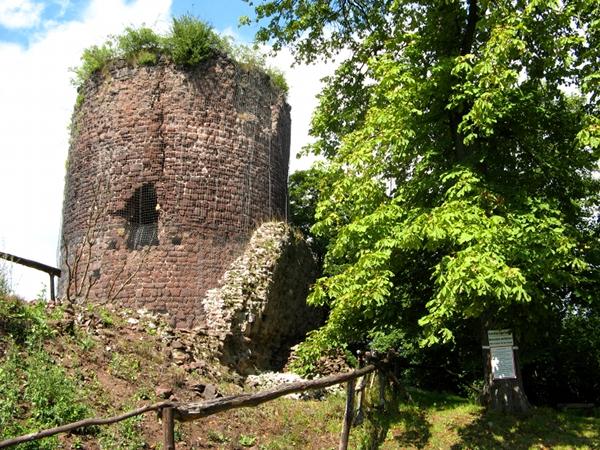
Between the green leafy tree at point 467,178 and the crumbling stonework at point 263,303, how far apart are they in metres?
3.54

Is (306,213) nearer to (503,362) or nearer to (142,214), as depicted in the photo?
(142,214)

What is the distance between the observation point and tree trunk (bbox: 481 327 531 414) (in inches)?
358

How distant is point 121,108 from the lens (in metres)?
14.4

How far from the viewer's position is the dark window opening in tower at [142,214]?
1354cm

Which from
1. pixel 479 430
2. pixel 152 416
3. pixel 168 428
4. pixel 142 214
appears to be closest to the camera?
pixel 168 428

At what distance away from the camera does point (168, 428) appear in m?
4.98

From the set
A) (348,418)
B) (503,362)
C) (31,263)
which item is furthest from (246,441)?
(31,263)

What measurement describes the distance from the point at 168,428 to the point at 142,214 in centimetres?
930

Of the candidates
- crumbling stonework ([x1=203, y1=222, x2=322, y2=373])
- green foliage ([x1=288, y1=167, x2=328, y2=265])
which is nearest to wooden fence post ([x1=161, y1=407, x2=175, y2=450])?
crumbling stonework ([x1=203, y1=222, x2=322, y2=373])

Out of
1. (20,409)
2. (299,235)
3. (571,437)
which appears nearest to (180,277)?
(299,235)

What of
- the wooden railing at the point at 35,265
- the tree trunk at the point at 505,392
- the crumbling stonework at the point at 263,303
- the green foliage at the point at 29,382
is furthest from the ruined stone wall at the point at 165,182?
the tree trunk at the point at 505,392

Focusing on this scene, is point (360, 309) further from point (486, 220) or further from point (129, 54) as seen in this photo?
point (129, 54)

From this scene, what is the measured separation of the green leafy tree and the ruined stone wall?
14.1ft

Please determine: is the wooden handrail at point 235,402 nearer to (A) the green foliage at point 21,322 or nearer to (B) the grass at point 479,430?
(B) the grass at point 479,430
